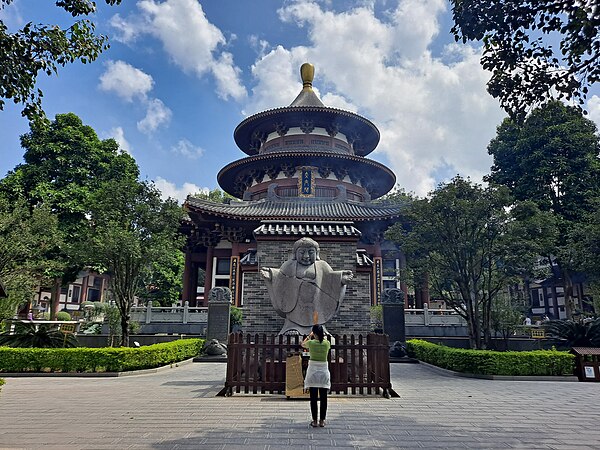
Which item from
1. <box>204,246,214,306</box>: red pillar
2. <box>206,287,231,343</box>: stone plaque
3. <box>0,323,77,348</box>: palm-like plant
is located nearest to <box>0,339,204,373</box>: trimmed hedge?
<box>0,323,77,348</box>: palm-like plant

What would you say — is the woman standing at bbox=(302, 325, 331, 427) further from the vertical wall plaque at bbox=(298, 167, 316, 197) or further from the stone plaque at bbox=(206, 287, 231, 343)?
the vertical wall plaque at bbox=(298, 167, 316, 197)

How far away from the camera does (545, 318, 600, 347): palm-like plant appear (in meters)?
13.2

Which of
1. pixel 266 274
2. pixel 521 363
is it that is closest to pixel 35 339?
pixel 266 274

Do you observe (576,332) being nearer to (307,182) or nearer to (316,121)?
(307,182)

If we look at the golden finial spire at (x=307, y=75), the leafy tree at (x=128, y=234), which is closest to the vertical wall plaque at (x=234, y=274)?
the leafy tree at (x=128, y=234)

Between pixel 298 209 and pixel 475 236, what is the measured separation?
11973 millimetres

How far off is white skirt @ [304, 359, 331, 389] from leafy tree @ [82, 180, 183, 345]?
31.0 feet

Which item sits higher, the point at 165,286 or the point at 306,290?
the point at 165,286

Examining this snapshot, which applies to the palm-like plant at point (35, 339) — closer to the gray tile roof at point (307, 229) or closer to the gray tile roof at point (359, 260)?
the gray tile roof at point (359, 260)

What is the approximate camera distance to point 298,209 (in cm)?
2284

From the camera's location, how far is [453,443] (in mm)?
4852

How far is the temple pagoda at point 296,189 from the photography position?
22.2 meters

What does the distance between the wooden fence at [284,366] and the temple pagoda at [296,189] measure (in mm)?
11291

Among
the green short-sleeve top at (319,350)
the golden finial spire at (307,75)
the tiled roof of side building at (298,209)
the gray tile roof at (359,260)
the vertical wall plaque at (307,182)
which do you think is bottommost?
the green short-sleeve top at (319,350)
